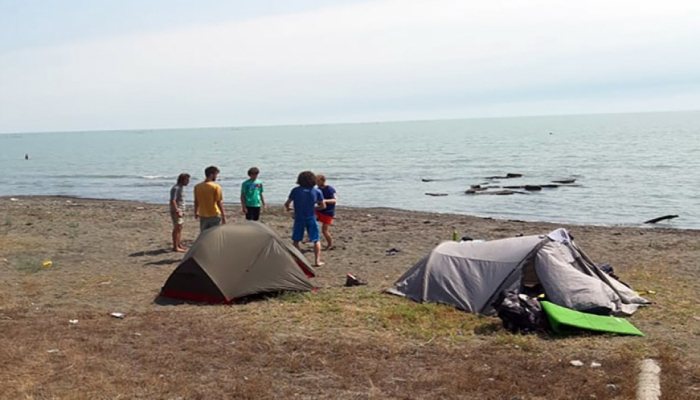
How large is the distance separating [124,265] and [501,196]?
78.0ft

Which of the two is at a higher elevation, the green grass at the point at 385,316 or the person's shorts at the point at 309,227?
the person's shorts at the point at 309,227

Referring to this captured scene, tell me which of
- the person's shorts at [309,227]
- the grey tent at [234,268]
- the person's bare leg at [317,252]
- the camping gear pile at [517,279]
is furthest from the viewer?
the person's bare leg at [317,252]

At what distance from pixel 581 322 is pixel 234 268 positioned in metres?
4.99

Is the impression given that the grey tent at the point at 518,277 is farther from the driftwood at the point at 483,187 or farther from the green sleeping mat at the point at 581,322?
the driftwood at the point at 483,187

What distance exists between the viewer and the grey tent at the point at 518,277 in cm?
966

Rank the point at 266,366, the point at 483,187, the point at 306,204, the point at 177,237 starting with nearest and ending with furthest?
the point at 266,366
the point at 306,204
the point at 177,237
the point at 483,187

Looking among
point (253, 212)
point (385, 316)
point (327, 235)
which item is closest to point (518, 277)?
point (385, 316)

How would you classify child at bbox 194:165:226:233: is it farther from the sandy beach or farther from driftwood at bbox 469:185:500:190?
driftwood at bbox 469:185:500:190

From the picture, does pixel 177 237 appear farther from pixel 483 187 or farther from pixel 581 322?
pixel 483 187

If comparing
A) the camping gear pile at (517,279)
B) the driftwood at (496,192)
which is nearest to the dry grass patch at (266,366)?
the camping gear pile at (517,279)

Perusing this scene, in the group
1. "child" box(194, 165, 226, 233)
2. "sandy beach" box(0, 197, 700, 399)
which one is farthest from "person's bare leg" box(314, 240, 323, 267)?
"child" box(194, 165, 226, 233)

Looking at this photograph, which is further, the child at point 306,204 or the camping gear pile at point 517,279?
the child at point 306,204

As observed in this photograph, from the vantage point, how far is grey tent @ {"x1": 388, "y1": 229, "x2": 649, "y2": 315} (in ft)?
31.7

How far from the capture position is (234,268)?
1078cm
